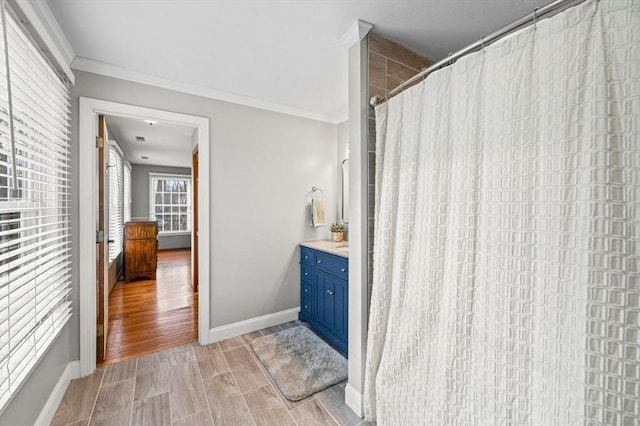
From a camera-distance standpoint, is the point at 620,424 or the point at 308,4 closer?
the point at 620,424

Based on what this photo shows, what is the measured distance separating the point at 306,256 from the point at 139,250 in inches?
133

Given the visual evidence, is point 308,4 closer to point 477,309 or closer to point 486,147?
point 486,147

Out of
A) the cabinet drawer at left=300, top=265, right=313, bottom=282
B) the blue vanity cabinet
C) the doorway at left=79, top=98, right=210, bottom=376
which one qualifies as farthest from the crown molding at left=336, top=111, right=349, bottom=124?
the doorway at left=79, top=98, right=210, bottom=376

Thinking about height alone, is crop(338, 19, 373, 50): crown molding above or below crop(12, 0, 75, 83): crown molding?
above

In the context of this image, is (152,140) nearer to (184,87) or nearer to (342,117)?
(184,87)

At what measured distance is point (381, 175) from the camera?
5.35ft

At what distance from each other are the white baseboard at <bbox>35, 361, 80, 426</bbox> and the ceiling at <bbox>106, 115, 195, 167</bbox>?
Answer: 208 centimetres

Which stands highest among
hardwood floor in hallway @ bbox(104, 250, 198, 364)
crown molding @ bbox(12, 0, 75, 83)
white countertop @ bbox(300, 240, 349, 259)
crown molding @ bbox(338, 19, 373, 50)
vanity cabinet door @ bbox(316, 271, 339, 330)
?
crown molding @ bbox(338, 19, 373, 50)

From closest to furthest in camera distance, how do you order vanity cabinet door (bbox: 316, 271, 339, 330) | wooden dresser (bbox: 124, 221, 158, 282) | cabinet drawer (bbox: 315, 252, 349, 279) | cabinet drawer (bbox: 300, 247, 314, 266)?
1. cabinet drawer (bbox: 315, 252, 349, 279)
2. vanity cabinet door (bbox: 316, 271, 339, 330)
3. cabinet drawer (bbox: 300, 247, 314, 266)
4. wooden dresser (bbox: 124, 221, 158, 282)

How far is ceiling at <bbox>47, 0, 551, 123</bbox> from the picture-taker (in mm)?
1485

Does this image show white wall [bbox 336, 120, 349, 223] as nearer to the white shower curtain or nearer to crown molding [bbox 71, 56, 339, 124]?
crown molding [bbox 71, 56, 339, 124]

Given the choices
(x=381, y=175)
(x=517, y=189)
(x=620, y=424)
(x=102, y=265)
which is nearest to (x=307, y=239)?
(x=381, y=175)

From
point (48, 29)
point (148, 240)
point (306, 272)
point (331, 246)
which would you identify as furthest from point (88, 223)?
point (148, 240)

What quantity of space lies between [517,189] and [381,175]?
29.0 inches
